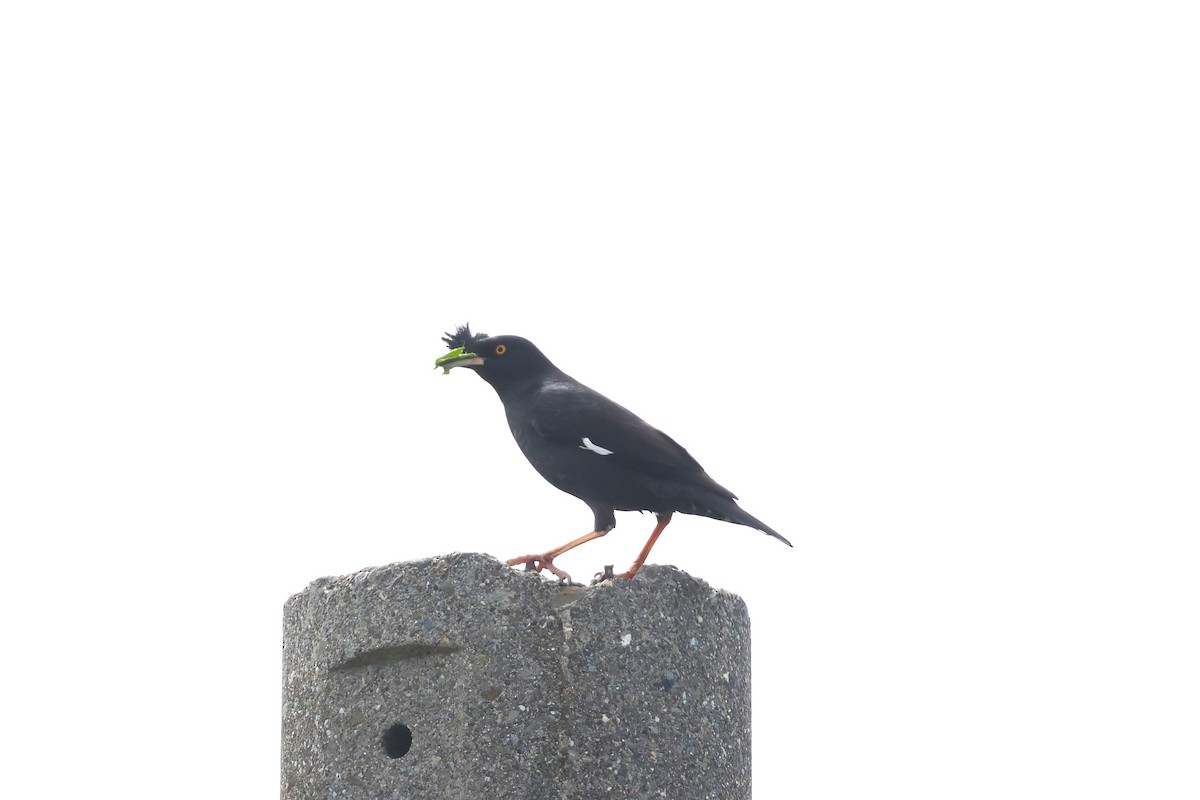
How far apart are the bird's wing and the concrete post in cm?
98

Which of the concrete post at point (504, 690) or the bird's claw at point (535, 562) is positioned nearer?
the concrete post at point (504, 690)

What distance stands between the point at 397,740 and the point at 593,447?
2032 millimetres

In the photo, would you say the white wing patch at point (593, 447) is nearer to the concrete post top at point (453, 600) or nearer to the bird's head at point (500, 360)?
the bird's head at point (500, 360)

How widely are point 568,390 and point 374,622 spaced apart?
2.03 metres

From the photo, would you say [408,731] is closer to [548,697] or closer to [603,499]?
[548,697]

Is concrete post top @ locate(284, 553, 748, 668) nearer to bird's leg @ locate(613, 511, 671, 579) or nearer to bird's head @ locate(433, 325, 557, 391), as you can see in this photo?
bird's leg @ locate(613, 511, 671, 579)

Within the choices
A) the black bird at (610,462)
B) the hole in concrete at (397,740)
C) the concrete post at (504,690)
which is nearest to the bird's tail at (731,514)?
the black bird at (610,462)

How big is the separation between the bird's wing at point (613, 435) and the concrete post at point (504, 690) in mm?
981

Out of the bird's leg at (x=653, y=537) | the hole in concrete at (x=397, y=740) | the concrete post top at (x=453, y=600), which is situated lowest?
the hole in concrete at (x=397, y=740)

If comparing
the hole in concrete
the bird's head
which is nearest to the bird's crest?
the bird's head

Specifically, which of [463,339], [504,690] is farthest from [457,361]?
[504,690]

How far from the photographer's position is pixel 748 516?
343 inches

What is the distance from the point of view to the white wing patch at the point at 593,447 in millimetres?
8739

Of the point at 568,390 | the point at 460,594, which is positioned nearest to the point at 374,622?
the point at 460,594
